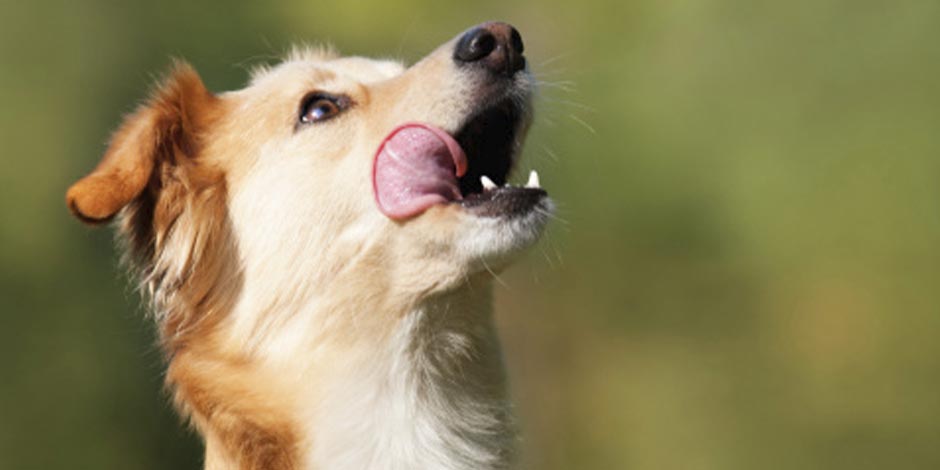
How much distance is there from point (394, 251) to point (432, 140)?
32 cm

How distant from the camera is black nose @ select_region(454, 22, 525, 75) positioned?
3871 mm

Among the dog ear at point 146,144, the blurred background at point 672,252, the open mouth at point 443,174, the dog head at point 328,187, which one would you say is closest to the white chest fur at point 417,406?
the dog head at point 328,187

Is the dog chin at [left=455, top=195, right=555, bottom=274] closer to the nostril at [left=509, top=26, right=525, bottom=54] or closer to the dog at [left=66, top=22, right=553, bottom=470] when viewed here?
the dog at [left=66, top=22, right=553, bottom=470]

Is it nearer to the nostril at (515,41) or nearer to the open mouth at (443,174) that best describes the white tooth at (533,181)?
the open mouth at (443,174)

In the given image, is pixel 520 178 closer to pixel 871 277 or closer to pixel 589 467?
pixel 589 467

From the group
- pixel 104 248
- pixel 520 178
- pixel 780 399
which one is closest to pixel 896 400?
pixel 780 399

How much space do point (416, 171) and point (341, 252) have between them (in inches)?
12.7

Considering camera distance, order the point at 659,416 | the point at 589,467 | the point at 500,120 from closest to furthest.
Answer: the point at 500,120
the point at 589,467
the point at 659,416

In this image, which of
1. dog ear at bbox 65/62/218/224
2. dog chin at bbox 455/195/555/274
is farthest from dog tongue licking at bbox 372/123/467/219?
dog ear at bbox 65/62/218/224

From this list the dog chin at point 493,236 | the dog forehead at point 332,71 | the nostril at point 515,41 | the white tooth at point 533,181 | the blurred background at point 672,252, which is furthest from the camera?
the blurred background at point 672,252

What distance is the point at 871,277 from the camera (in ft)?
34.6

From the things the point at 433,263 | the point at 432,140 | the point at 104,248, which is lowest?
the point at 433,263

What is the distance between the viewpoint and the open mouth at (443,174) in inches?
145

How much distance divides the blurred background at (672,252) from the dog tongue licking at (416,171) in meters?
6.01
